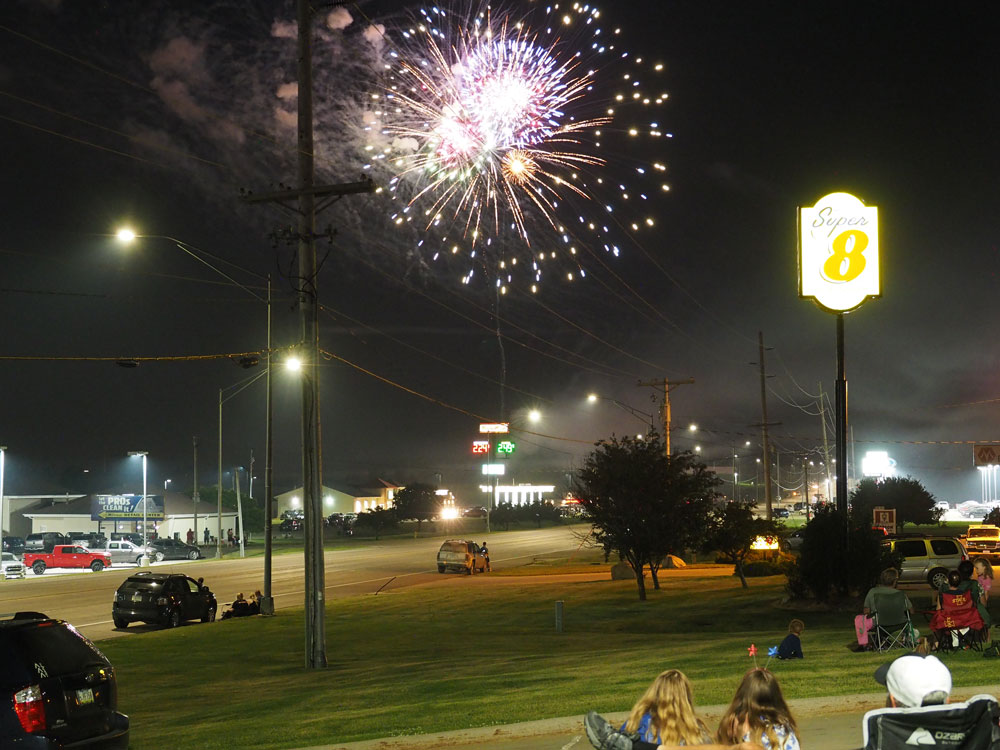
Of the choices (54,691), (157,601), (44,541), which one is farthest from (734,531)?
(44,541)

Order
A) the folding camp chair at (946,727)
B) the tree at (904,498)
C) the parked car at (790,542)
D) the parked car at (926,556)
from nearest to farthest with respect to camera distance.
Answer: the folding camp chair at (946,727)
the parked car at (926,556)
the parked car at (790,542)
the tree at (904,498)

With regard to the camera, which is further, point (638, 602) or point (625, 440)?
point (625, 440)

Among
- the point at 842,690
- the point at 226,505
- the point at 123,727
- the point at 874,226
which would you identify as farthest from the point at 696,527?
the point at 226,505

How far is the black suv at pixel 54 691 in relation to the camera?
7.61 metres

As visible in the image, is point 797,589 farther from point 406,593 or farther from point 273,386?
point 273,386

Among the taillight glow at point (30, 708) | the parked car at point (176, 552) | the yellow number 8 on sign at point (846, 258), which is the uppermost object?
the yellow number 8 on sign at point (846, 258)

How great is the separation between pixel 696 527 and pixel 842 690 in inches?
941

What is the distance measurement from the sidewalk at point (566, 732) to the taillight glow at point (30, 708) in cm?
294

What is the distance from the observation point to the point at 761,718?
529cm

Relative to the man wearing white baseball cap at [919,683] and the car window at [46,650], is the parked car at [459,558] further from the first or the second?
the man wearing white baseball cap at [919,683]

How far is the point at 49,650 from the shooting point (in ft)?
27.1

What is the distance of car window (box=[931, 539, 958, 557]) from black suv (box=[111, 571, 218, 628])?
23.4m

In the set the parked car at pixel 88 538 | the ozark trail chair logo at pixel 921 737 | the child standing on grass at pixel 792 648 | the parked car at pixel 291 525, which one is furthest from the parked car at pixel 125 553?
the ozark trail chair logo at pixel 921 737

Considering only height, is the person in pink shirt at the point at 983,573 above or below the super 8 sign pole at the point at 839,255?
below
